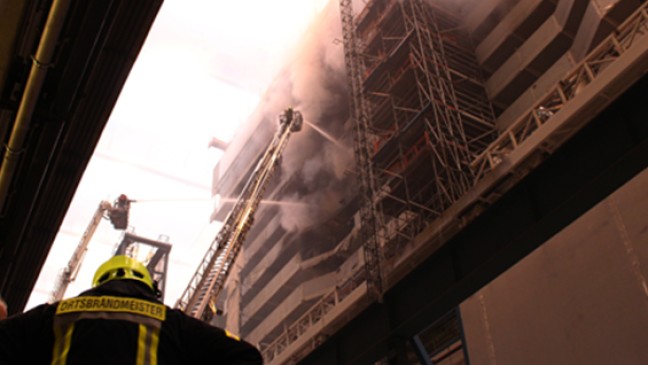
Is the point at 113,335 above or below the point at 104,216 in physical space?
below

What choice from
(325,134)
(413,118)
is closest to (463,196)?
(413,118)

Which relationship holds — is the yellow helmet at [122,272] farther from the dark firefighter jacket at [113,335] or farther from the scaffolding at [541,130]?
the scaffolding at [541,130]

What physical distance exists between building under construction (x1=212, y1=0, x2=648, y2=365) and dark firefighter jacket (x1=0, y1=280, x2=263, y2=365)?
6.63 meters

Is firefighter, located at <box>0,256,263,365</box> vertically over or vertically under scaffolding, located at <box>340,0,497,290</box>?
under

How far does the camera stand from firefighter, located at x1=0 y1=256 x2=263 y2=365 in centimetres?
246

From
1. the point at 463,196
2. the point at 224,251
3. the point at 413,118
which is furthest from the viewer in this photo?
the point at 224,251

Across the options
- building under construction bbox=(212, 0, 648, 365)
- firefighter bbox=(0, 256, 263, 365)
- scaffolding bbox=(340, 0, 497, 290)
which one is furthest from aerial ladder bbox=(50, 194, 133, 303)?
firefighter bbox=(0, 256, 263, 365)

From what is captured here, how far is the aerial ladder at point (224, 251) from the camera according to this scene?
2022cm

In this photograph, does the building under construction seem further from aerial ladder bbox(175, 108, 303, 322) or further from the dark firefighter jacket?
the dark firefighter jacket

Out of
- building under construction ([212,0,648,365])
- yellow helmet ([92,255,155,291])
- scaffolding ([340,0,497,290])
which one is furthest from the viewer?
scaffolding ([340,0,497,290])

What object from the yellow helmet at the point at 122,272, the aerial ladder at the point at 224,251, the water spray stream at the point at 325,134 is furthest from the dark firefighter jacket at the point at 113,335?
the water spray stream at the point at 325,134

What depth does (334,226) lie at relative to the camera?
104 feet

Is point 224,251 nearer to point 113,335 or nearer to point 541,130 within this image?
point 541,130

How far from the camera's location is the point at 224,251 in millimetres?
20844
